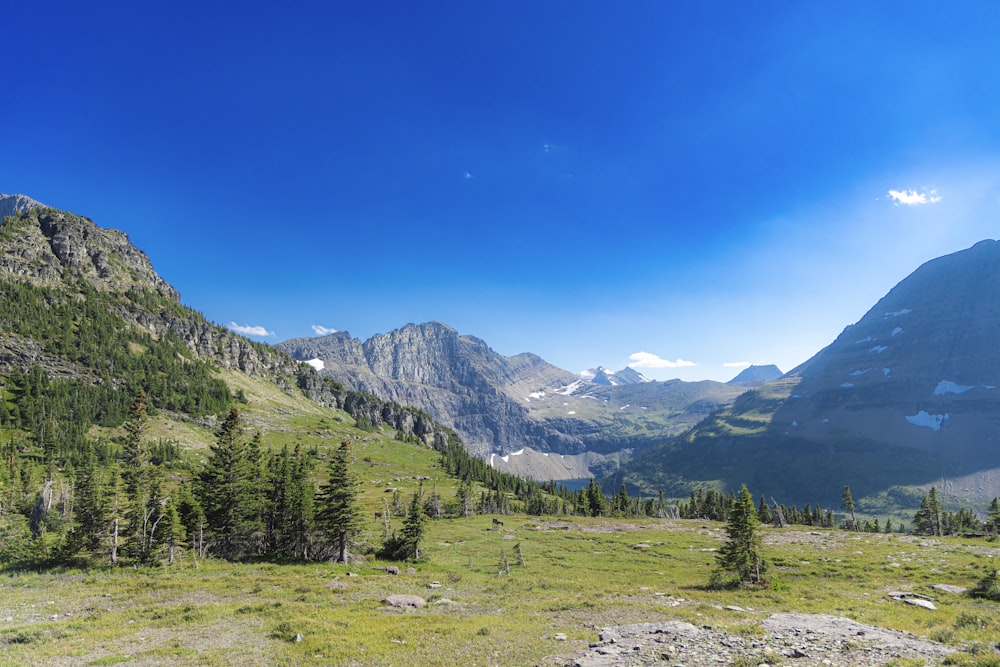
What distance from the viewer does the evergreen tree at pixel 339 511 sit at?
1839 inches

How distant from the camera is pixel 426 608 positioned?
29.2 m

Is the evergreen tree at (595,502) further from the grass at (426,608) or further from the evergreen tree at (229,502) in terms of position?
the evergreen tree at (229,502)

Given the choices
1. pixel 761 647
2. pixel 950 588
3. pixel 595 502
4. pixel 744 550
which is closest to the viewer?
pixel 761 647

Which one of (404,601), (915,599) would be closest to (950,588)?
(915,599)

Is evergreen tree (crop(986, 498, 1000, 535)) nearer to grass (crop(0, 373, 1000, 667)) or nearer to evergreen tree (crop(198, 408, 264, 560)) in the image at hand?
grass (crop(0, 373, 1000, 667))

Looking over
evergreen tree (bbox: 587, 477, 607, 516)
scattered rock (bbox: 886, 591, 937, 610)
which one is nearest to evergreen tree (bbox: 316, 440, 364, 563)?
scattered rock (bbox: 886, 591, 937, 610)

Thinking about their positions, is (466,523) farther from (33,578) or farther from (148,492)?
(33,578)

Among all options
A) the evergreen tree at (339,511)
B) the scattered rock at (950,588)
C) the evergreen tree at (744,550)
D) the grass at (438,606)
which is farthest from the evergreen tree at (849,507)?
the evergreen tree at (339,511)

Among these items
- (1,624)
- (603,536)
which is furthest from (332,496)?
(603,536)

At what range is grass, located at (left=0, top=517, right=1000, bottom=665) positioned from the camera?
19.5 m

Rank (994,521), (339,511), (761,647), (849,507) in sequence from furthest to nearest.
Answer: (849,507), (994,521), (339,511), (761,647)

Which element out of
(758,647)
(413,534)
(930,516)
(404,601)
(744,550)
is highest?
(758,647)

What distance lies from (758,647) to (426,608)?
20.0 m

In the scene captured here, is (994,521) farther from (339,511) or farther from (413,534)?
(339,511)
